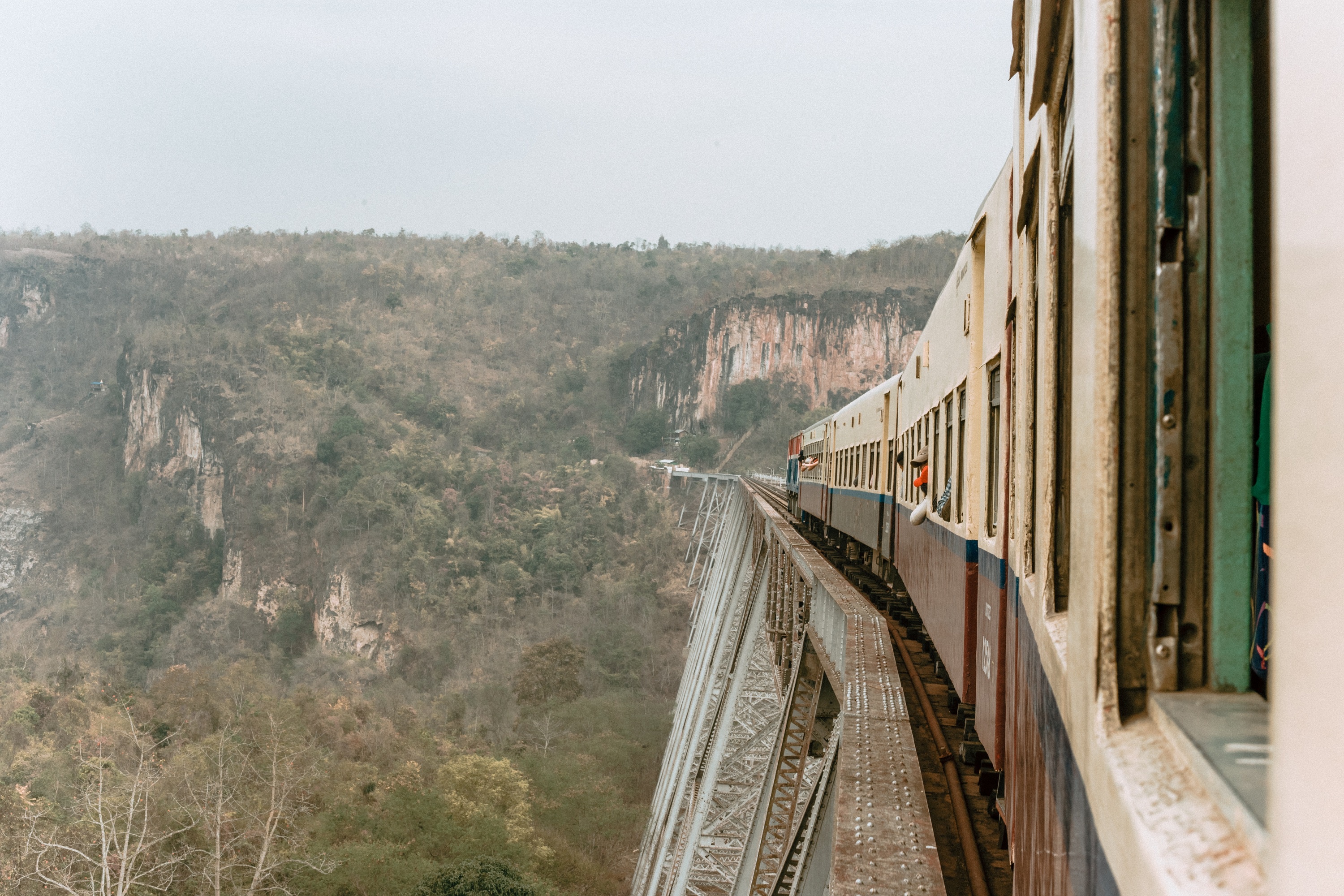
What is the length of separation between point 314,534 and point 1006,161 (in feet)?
205

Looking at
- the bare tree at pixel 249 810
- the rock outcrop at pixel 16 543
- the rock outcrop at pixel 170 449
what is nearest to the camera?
the bare tree at pixel 249 810

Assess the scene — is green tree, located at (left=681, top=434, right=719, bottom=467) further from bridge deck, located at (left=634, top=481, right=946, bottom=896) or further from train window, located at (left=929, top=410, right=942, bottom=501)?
train window, located at (left=929, top=410, right=942, bottom=501)

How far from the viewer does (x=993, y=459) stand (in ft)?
12.6

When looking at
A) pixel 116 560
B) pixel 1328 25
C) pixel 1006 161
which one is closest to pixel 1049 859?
pixel 1328 25

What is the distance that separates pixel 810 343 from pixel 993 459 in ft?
246

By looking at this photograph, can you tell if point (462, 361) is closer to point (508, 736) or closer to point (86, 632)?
point (86, 632)

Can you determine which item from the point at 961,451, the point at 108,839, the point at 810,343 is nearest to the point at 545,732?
the point at 108,839

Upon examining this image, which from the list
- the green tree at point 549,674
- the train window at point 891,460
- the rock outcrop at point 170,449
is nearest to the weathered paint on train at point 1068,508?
the train window at point 891,460

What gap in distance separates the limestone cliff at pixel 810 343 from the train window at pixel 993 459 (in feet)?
237

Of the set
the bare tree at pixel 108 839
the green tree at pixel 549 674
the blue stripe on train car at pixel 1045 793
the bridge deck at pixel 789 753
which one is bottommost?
the green tree at pixel 549 674

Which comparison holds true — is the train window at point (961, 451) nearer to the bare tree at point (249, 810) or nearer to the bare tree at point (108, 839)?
the bare tree at point (108, 839)

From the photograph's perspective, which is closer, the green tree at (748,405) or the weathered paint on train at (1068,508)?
the weathered paint on train at (1068,508)

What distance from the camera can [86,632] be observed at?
2212 inches

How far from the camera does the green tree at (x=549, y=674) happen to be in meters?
39.7
